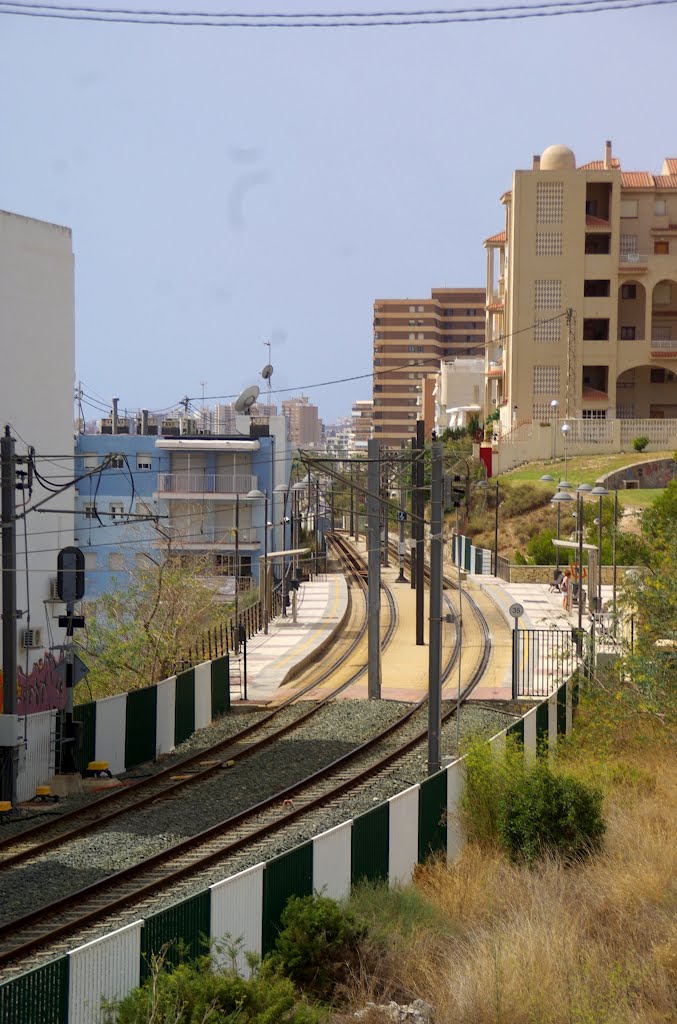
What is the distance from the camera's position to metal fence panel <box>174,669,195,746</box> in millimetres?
24641

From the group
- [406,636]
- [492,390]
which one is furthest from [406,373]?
[406,636]

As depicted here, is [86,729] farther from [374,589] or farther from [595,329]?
[595,329]

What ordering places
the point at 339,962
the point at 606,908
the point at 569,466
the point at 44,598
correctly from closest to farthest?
the point at 339,962 → the point at 606,908 → the point at 44,598 → the point at 569,466

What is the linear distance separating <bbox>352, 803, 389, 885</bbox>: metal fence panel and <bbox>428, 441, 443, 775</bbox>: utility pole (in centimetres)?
555

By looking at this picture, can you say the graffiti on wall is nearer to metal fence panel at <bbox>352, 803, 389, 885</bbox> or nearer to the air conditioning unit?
the air conditioning unit

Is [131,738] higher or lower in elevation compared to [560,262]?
lower

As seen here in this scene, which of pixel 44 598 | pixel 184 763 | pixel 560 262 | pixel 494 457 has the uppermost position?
pixel 560 262

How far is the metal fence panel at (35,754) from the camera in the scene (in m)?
20.0

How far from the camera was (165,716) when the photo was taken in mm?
24062

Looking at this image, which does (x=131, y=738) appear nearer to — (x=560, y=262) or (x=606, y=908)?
(x=606, y=908)

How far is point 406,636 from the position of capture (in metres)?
39.5

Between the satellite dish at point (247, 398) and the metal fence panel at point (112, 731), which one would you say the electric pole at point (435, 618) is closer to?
the metal fence panel at point (112, 731)

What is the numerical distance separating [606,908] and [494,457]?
59181mm

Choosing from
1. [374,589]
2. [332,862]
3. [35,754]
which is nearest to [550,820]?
[332,862]
